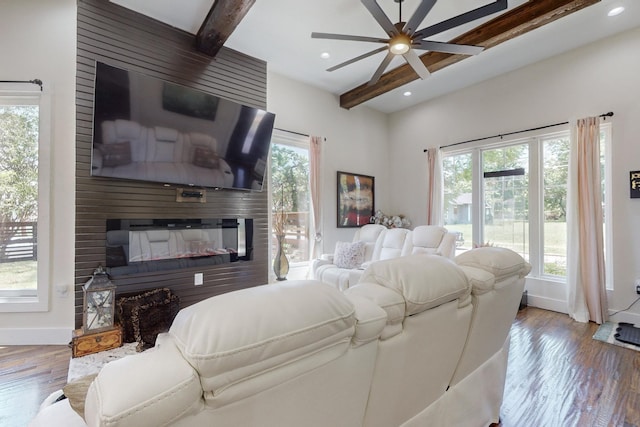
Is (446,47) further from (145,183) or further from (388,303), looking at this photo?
(145,183)

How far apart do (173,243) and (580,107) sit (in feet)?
16.7

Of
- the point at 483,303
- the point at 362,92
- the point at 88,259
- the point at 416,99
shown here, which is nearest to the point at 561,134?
the point at 416,99

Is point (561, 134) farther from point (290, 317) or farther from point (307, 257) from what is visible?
point (290, 317)

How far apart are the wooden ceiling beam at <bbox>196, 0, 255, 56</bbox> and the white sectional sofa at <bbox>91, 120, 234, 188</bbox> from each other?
3.45 feet

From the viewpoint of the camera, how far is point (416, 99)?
5.13 metres

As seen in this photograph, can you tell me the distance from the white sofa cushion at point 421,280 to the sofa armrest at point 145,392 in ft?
2.11

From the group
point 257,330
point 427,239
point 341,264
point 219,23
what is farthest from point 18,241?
point 427,239

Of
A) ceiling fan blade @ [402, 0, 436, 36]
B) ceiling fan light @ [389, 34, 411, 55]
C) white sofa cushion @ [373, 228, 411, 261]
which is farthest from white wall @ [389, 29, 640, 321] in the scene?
ceiling fan blade @ [402, 0, 436, 36]

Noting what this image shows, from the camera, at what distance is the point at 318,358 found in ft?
2.26

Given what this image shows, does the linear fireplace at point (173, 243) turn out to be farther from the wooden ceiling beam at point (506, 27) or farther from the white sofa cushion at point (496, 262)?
Answer: the wooden ceiling beam at point (506, 27)

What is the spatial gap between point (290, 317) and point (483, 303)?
99 cm

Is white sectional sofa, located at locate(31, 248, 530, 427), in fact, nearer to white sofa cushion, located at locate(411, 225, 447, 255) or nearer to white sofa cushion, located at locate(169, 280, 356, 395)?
white sofa cushion, located at locate(169, 280, 356, 395)

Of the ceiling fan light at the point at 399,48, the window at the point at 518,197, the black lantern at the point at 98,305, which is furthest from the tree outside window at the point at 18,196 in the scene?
the window at the point at 518,197

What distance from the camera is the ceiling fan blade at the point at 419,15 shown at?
2072 millimetres
